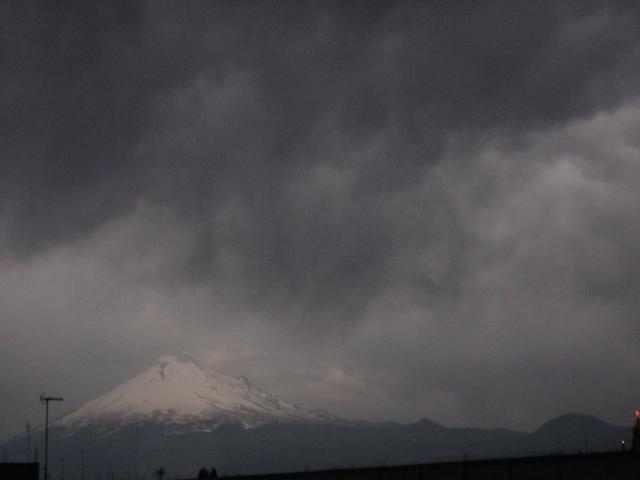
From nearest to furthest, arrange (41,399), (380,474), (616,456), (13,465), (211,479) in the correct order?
(616,456) → (380,474) → (211,479) → (13,465) → (41,399)

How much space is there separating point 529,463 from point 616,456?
4843mm

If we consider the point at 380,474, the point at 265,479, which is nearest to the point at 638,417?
the point at 380,474

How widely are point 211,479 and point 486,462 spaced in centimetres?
2534

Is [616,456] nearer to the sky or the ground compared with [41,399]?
nearer to the ground

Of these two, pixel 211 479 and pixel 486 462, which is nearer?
pixel 486 462

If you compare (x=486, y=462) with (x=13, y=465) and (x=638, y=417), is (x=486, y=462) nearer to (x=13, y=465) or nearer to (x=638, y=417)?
(x=638, y=417)

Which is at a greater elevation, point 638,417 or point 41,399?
point 41,399

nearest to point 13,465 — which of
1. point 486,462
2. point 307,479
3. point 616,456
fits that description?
point 307,479

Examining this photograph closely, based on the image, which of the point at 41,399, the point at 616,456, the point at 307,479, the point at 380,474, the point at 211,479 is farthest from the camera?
the point at 41,399

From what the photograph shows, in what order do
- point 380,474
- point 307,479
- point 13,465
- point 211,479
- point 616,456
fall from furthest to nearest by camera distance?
point 13,465
point 211,479
point 307,479
point 380,474
point 616,456

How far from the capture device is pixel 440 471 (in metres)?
56.8

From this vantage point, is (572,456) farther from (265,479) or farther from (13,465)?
(13,465)

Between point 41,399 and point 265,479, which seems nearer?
point 265,479

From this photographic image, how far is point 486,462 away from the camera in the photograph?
55719 mm
